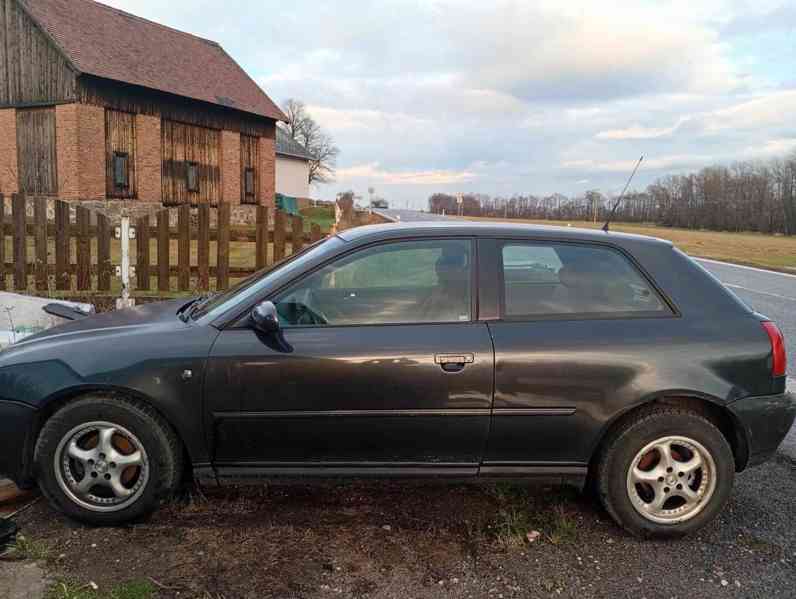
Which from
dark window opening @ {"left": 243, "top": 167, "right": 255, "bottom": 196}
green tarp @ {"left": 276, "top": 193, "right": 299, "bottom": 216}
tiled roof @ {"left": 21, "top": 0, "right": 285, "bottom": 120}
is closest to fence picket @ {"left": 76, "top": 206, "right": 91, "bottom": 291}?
tiled roof @ {"left": 21, "top": 0, "right": 285, "bottom": 120}

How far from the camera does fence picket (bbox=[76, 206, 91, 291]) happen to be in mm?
8211

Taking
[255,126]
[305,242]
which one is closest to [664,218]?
[255,126]

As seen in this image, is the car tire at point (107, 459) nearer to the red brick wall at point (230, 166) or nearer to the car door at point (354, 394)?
the car door at point (354, 394)

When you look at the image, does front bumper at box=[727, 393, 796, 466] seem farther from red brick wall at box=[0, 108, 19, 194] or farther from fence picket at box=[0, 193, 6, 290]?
red brick wall at box=[0, 108, 19, 194]

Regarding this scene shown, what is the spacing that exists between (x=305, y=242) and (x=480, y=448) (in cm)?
623

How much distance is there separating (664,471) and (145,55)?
30.6m

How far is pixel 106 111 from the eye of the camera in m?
24.8

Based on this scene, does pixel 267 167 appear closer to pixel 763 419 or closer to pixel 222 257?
pixel 222 257

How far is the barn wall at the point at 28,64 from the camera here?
936 inches

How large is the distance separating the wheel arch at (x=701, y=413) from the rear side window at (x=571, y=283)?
1.49ft

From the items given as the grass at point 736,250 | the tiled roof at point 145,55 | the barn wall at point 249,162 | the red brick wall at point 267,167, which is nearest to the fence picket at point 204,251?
the grass at point 736,250

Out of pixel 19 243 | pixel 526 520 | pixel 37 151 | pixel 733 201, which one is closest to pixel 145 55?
pixel 37 151

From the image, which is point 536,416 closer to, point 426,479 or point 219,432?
point 426,479

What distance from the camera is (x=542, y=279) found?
3385 mm
